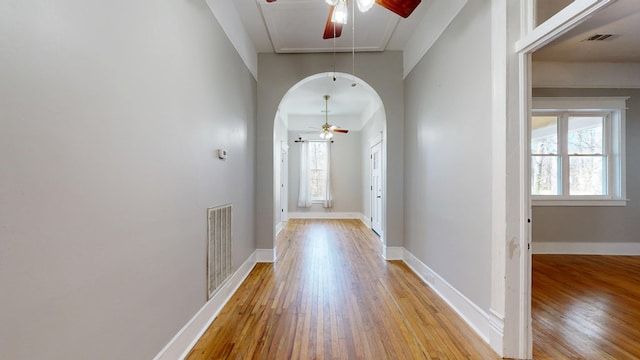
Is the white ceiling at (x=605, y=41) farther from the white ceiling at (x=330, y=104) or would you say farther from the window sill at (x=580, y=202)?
the white ceiling at (x=330, y=104)

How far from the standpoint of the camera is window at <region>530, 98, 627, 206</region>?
402 cm

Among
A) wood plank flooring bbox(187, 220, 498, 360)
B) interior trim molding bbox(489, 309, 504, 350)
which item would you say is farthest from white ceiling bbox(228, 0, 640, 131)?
wood plank flooring bbox(187, 220, 498, 360)

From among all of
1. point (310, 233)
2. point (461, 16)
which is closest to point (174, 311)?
point (461, 16)

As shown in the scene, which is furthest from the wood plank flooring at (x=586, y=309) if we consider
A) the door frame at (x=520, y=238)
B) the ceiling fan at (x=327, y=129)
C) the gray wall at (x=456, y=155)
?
the ceiling fan at (x=327, y=129)

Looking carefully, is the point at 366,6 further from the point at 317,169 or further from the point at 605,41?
the point at 317,169

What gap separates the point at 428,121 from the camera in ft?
9.66

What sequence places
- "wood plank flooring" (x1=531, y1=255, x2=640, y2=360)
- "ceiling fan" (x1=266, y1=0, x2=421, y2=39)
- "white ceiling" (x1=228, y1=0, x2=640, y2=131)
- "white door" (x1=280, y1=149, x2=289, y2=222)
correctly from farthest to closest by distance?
"white door" (x1=280, y1=149, x2=289, y2=222), "white ceiling" (x1=228, y1=0, x2=640, y2=131), "wood plank flooring" (x1=531, y1=255, x2=640, y2=360), "ceiling fan" (x1=266, y1=0, x2=421, y2=39)

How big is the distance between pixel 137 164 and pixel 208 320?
1.44 meters

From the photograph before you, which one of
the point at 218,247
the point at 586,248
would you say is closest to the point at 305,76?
the point at 218,247

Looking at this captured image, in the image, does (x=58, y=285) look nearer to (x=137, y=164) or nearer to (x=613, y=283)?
(x=137, y=164)

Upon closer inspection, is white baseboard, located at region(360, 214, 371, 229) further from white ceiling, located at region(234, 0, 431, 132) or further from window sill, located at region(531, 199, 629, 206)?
white ceiling, located at region(234, 0, 431, 132)

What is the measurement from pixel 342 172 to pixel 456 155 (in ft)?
18.5

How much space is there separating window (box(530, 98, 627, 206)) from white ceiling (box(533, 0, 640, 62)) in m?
0.60

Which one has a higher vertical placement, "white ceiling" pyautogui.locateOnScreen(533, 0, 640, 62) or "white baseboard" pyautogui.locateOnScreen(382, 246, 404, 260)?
"white ceiling" pyautogui.locateOnScreen(533, 0, 640, 62)
